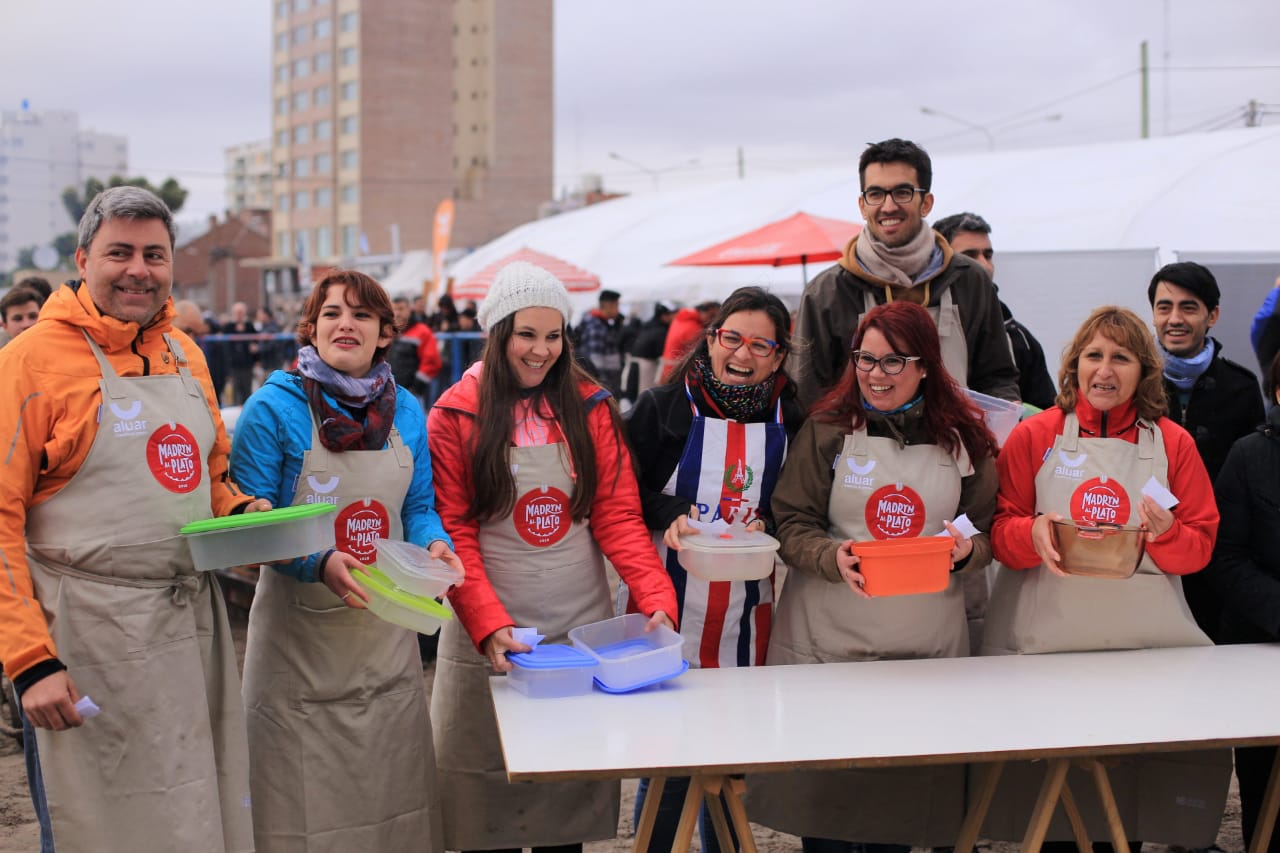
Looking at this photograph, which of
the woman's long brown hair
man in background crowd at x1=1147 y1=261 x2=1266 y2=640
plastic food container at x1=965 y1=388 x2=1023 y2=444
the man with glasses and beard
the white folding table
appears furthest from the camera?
man in background crowd at x1=1147 y1=261 x2=1266 y2=640

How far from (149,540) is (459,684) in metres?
0.99

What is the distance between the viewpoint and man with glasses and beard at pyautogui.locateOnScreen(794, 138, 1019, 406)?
3.54 metres

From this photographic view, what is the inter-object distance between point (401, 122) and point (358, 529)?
7122cm

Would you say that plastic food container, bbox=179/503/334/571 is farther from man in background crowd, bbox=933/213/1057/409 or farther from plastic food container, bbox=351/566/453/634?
man in background crowd, bbox=933/213/1057/409

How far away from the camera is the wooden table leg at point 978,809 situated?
9.53ft

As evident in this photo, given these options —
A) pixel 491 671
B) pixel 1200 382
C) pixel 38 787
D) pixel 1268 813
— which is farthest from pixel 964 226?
pixel 38 787

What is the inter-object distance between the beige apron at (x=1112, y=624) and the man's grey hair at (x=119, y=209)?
2410 millimetres

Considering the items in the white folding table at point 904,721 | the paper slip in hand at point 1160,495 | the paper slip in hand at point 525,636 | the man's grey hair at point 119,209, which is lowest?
the white folding table at point 904,721

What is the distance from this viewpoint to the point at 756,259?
35.4ft

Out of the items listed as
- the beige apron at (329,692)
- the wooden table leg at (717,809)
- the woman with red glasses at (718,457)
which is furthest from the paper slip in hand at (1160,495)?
the beige apron at (329,692)

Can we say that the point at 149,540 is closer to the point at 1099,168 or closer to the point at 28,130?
the point at 1099,168

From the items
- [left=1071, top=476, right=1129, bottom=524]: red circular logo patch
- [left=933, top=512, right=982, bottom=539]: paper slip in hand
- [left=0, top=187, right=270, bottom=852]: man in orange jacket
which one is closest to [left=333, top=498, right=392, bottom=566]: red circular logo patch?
[left=0, top=187, right=270, bottom=852]: man in orange jacket

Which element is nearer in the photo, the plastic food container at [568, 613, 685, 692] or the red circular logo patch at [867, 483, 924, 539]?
the plastic food container at [568, 613, 685, 692]

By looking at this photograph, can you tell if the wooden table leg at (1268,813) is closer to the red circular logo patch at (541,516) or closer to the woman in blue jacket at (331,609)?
the red circular logo patch at (541,516)
